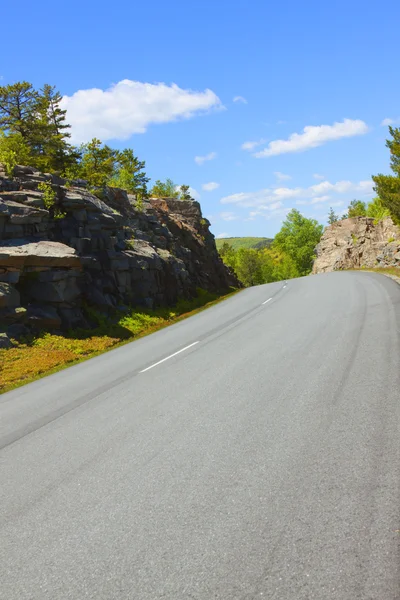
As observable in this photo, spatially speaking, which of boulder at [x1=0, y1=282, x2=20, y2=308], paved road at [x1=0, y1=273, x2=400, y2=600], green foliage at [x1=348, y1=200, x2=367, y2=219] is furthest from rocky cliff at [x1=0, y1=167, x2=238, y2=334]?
green foliage at [x1=348, y1=200, x2=367, y2=219]

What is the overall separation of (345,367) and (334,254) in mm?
59824

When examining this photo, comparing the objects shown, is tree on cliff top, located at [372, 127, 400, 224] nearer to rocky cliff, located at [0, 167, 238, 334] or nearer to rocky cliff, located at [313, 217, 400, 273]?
rocky cliff, located at [313, 217, 400, 273]

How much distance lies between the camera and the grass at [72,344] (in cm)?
1477

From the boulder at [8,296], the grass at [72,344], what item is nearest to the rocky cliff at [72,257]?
the boulder at [8,296]

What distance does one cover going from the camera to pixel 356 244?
202ft

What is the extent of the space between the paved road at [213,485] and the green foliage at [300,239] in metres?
88.7

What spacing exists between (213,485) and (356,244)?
6102cm

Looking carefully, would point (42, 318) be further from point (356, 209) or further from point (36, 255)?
point (356, 209)

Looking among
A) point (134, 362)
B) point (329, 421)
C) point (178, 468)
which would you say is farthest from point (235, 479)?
point (134, 362)

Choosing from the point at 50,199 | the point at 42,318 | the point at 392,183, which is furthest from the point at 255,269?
the point at 42,318

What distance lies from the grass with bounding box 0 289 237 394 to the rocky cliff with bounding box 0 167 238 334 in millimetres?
787

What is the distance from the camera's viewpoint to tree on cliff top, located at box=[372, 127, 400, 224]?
35656 millimetres

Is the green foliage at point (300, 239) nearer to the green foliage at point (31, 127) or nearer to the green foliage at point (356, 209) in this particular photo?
the green foliage at point (356, 209)

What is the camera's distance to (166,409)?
7688 mm
